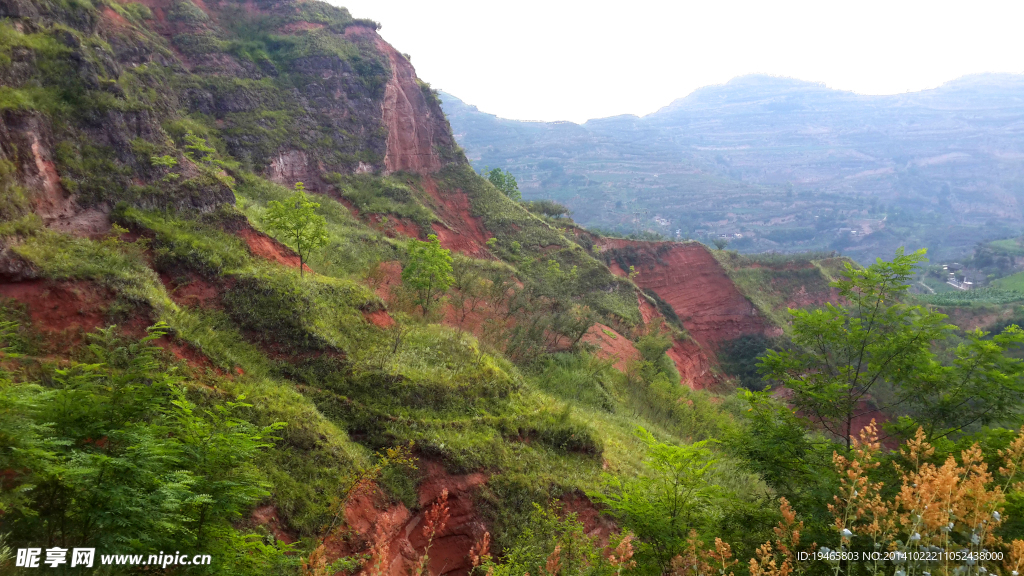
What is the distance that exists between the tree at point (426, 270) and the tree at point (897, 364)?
1485cm

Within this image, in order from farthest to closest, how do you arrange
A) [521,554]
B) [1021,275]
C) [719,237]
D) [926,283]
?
1. [719,237]
2. [926,283]
3. [1021,275]
4. [521,554]

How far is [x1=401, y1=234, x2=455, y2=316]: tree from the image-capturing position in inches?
832

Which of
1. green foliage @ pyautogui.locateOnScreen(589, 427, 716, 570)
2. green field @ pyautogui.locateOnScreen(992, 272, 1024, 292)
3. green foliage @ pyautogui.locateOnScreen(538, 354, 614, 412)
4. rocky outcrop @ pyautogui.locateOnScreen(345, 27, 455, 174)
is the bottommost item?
green foliage @ pyautogui.locateOnScreen(538, 354, 614, 412)

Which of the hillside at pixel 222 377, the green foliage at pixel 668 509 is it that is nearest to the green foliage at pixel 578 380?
the hillside at pixel 222 377

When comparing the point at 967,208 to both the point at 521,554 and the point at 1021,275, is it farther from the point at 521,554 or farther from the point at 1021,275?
the point at 521,554

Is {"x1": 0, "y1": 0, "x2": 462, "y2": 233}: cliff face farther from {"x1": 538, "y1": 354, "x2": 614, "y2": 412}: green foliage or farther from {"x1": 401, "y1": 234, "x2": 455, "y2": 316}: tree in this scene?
{"x1": 538, "y1": 354, "x2": 614, "y2": 412}: green foliage

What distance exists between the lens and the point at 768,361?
30.1 ft

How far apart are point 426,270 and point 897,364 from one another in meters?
16.8

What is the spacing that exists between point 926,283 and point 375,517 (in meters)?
140

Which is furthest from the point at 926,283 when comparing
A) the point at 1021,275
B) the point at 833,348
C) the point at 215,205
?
the point at 215,205

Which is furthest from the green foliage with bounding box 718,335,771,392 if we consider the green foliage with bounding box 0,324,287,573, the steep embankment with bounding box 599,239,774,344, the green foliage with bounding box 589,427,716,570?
the green foliage with bounding box 0,324,287,573

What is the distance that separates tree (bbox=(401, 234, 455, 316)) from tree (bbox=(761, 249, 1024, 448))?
48.7ft

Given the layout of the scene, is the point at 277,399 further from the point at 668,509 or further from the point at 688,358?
the point at 688,358

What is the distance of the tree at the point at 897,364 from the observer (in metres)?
7.02
